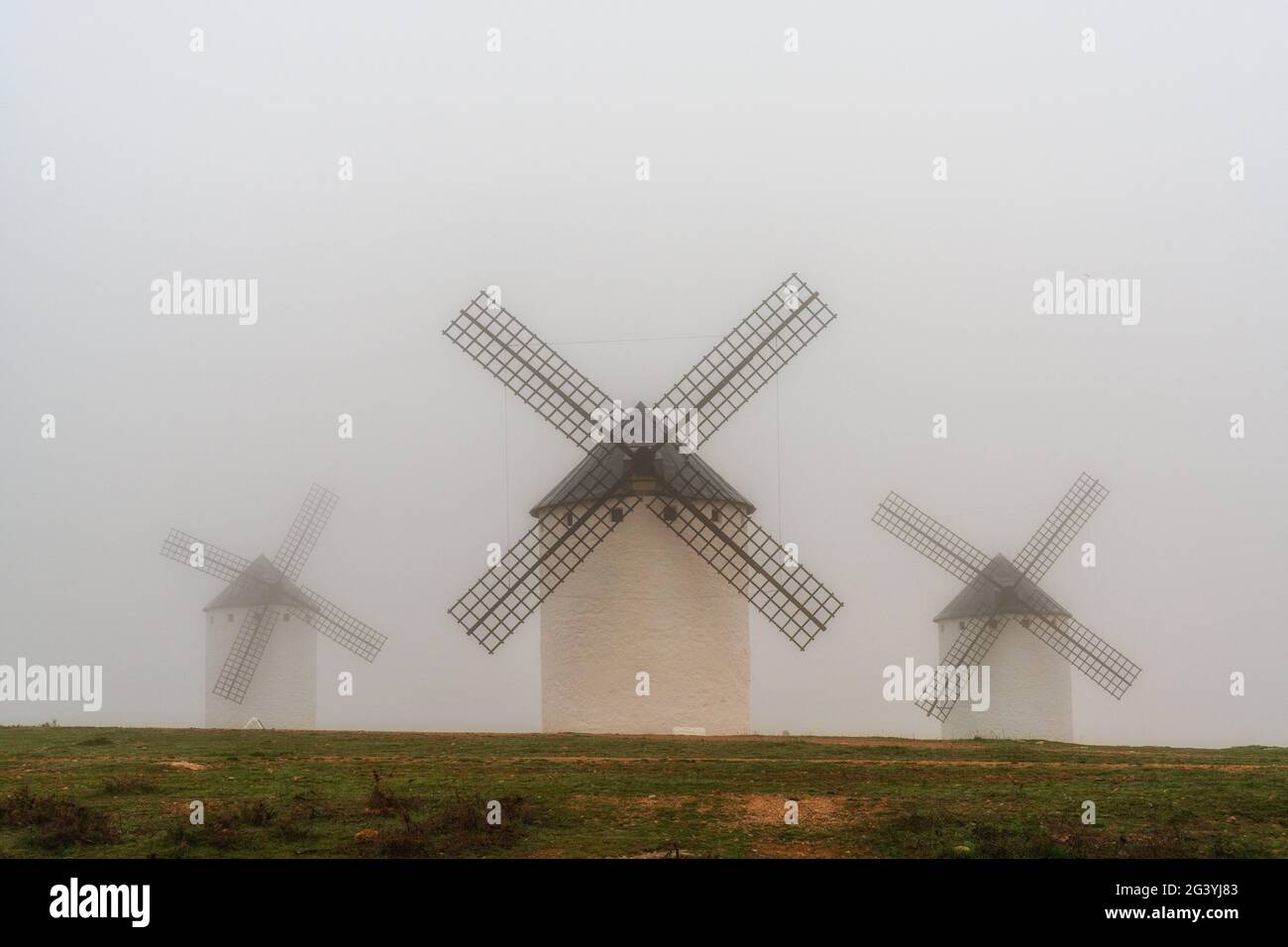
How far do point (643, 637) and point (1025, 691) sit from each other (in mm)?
14331

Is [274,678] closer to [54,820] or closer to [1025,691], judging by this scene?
[1025,691]

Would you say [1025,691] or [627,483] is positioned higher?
[627,483]

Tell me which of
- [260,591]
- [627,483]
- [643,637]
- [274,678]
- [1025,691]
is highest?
[627,483]

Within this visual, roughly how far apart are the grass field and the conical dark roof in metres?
16.7

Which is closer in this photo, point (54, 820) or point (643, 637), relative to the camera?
point (54, 820)

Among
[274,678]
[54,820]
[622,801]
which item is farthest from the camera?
[274,678]

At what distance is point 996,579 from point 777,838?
78.6ft

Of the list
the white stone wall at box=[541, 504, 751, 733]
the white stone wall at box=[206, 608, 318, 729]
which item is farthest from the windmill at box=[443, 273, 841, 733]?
the white stone wall at box=[206, 608, 318, 729]

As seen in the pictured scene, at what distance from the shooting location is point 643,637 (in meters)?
26.7

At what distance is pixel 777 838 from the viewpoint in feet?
50.6

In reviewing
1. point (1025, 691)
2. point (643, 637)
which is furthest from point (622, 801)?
point (1025, 691)

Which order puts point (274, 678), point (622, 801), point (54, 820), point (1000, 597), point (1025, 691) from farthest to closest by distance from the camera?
point (274, 678)
point (1000, 597)
point (1025, 691)
point (622, 801)
point (54, 820)

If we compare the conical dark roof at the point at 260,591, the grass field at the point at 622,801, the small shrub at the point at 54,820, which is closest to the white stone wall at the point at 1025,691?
the grass field at the point at 622,801
